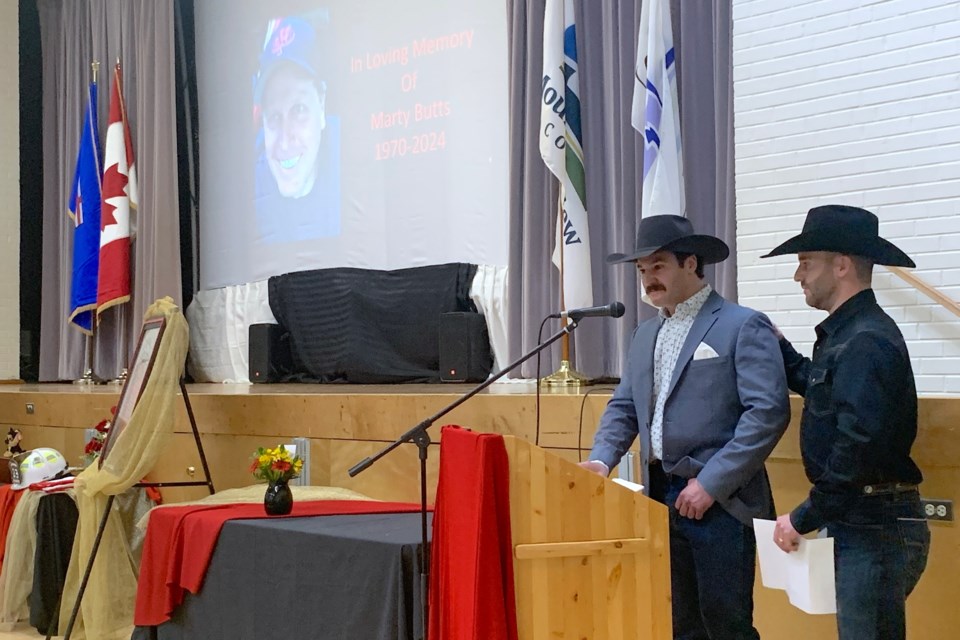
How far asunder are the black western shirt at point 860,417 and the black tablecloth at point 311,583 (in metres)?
1.20

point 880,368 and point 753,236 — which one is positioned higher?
point 753,236

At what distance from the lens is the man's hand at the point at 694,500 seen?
2.54m

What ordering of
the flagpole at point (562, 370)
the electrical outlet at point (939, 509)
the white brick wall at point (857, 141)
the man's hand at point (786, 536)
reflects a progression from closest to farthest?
the man's hand at point (786, 536)
the electrical outlet at point (939, 509)
the white brick wall at point (857, 141)
the flagpole at point (562, 370)

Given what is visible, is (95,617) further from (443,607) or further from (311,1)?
(311,1)

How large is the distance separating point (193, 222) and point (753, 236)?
18.5 feet

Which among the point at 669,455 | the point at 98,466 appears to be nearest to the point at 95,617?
the point at 98,466

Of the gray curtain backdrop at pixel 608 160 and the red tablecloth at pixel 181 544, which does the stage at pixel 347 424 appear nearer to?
the gray curtain backdrop at pixel 608 160

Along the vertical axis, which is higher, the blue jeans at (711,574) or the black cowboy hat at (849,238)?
the black cowboy hat at (849,238)

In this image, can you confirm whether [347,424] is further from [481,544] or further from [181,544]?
[481,544]

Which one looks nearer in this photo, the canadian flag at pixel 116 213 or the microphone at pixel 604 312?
the microphone at pixel 604 312

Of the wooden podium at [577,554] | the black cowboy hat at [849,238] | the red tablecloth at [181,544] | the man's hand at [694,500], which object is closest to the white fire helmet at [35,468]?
the red tablecloth at [181,544]

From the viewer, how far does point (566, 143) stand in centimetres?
542

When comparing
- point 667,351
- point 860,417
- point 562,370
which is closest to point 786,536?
point 860,417

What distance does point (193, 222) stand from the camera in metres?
8.43
